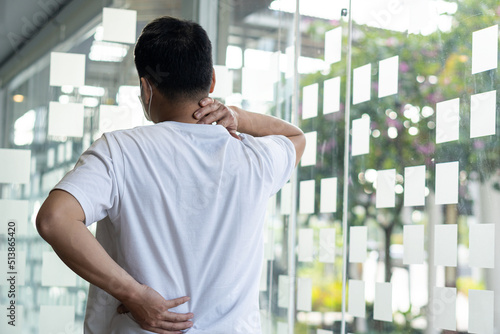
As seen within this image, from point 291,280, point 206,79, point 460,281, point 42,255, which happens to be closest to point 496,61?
point 460,281

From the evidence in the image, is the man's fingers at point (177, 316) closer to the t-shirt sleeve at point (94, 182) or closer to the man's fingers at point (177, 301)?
the man's fingers at point (177, 301)

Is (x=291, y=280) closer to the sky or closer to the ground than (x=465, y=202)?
closer to the ground

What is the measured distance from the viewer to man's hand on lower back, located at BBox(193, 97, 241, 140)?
1.04 meters

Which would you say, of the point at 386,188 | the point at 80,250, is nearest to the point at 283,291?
the point at 386,188

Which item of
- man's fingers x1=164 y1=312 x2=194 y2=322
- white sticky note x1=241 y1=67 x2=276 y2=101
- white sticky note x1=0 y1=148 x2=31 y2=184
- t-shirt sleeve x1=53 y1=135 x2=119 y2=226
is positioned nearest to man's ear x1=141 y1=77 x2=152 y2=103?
t-shirt sleeve x1=53 y1=135 x2=119 y2=226

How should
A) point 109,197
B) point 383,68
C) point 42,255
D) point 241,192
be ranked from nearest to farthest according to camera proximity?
point 109,197
point 241,192
point 383,68
point 42,255

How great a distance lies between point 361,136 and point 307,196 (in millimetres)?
395

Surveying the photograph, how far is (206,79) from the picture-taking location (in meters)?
1.04

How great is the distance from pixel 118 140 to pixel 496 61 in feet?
3.24

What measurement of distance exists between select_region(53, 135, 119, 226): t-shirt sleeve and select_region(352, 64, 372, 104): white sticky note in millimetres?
1175

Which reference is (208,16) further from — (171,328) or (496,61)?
(171,328)

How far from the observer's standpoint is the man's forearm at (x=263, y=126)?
1.30 metres

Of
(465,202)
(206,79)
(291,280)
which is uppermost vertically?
(206,79)

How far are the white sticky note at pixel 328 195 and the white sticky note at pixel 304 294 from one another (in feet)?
0.88
